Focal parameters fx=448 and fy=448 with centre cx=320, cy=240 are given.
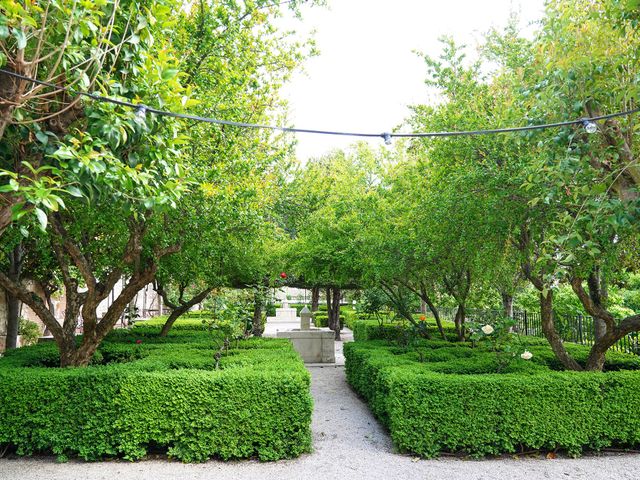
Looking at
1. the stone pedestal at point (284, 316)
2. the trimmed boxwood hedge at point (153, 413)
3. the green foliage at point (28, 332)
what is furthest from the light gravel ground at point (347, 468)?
the stone pedestal at point (284, 316)

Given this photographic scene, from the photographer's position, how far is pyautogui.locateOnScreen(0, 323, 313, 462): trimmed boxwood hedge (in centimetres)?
542

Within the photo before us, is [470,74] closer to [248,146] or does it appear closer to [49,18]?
[248,146]

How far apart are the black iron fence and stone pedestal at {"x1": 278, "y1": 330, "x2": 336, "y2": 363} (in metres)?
4.27

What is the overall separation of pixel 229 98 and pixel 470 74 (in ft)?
12.6

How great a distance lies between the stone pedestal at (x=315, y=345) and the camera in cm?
1402

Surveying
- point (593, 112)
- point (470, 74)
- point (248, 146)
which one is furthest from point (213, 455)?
point (470, 74)

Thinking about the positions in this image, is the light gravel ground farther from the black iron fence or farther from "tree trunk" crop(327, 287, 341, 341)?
"tree trunk" crop(327, 287, 341, 341)

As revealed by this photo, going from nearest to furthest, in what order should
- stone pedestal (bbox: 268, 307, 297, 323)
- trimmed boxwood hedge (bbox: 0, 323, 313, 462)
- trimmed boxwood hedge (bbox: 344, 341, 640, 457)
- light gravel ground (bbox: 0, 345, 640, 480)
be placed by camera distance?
1. light gravel ground (bbox: 0, 345, 640, 480)
2. trimmed boxwood hedge (bbox: 0, 323, 313, 462)
3. trimmed boxwood hedge (bbox: 344, 341, 640, 457)
4. stone pedestal (bbox: 268, 307, 297, 323)

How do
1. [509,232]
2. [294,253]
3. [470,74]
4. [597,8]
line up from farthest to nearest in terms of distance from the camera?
1. [294,253]
2. [470,74]
3. [509,232]
4. [597,8]

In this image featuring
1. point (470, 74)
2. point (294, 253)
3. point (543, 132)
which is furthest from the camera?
point (294, 253)

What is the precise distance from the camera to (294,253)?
11.8 meters

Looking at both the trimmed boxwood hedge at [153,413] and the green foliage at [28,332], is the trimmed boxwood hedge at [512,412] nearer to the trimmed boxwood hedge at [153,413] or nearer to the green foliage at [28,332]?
the trimmed boxwood hedge at [153,413]

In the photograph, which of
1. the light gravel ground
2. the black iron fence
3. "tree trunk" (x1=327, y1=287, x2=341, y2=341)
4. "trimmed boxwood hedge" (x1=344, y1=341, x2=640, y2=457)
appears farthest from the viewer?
"tree trunk" (x1=327, y1=287, x2=341, y2=341)

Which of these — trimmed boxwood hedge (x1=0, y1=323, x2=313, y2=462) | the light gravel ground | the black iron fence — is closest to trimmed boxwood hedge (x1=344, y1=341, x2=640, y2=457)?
the light gravel ground
